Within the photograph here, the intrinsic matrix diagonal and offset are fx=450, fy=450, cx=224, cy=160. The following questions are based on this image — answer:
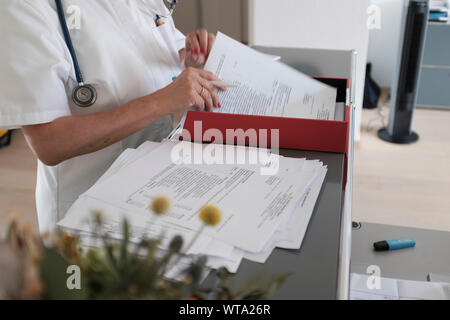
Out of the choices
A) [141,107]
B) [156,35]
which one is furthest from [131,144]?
[156,35]

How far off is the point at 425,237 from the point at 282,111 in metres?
0.56

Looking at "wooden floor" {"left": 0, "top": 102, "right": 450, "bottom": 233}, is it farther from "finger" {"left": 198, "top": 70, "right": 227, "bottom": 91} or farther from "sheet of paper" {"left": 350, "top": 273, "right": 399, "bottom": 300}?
"finger" {"left": 198, "top": 70, "right": 227, "bottom": 91}

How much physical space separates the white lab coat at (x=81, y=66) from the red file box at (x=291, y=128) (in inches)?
8.1

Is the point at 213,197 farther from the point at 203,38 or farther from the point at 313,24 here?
the point at 313,24

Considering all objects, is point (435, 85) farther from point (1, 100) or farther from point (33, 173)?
point (1, 100)

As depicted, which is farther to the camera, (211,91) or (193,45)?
(193,45)

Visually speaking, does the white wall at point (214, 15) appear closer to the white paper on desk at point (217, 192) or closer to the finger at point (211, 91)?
the finger at point (211, 91)

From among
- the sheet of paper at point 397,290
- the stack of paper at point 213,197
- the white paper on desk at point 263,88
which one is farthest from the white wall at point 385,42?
the stack of paper at point 213,197

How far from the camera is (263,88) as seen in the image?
0.96 meters

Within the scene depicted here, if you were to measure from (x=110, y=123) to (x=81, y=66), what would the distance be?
0.13m

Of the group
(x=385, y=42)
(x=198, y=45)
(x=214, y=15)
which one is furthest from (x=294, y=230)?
(x=214, y=15)

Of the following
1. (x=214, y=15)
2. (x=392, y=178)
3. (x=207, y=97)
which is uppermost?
(x=207, y=97)

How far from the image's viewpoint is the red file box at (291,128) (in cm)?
83

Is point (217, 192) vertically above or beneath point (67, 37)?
beneath
